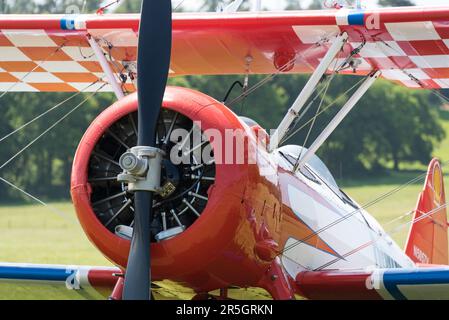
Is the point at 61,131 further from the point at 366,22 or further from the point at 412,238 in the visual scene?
the point at 366,22

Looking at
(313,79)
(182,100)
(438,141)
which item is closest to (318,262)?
(313,79)

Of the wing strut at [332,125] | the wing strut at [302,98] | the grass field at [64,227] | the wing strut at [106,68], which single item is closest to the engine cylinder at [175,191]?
the wing strut at [302,98]

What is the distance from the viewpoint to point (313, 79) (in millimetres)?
7789

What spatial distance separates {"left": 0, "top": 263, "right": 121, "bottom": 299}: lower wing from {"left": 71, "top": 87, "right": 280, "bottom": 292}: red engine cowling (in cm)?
161

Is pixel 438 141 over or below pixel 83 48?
over

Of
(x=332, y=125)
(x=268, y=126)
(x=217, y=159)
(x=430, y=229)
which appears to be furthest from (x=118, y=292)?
(x=268, y=126)

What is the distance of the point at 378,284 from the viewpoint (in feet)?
25.6

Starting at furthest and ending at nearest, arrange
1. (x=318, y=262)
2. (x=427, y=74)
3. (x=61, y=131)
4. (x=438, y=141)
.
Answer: (x=438, y=141)
(x=61, y=131)
(x=427, y=74)
(x=318, y=262)

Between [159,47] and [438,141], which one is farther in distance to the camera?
[438,141]

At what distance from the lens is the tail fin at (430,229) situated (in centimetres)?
1088

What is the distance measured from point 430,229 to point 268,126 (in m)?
18.2

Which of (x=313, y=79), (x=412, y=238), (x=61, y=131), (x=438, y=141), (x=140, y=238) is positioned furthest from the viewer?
(x=438, y=141)

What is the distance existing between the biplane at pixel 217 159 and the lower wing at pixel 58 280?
12 mm
